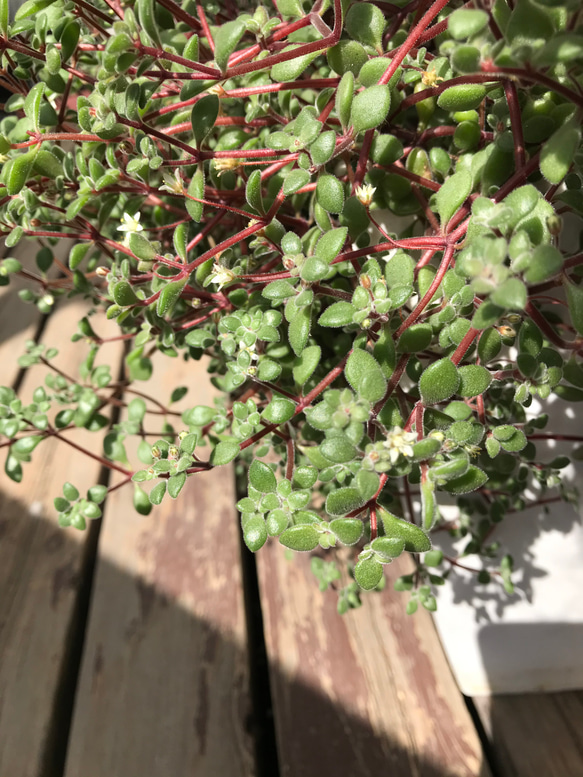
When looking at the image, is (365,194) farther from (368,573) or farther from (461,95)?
(368,573)

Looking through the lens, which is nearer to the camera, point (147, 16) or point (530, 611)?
point (147, 16)

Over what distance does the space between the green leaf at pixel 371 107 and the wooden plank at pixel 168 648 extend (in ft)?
2.44

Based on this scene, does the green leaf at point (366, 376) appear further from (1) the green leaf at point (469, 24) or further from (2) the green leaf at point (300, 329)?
(1) the green leaf at point (469, 24)

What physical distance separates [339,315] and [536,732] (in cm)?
68

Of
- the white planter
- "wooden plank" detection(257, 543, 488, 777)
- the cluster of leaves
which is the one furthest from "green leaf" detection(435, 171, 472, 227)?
"wooden plank" detection(257, 543, 488, 777)

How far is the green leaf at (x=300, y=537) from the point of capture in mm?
400

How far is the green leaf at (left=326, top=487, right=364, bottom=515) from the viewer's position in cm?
37

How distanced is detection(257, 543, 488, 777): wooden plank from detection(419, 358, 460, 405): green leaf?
0.58 meters

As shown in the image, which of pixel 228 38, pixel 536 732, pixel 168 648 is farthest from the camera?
pixel 168 648

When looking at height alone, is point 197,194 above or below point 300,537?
above

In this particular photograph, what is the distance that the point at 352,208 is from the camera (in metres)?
0.45

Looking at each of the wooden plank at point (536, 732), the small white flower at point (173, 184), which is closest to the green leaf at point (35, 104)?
the small white flower at point (173, 184)

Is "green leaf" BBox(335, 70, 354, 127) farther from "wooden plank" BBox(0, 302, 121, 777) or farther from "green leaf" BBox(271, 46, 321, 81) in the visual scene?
"wooden plank" BBox(0, 302, 121, 777)

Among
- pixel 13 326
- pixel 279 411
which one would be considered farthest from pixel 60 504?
pixel 13 326
